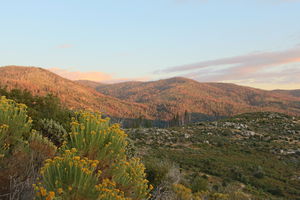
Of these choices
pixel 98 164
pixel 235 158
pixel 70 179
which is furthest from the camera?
pixel 235 158

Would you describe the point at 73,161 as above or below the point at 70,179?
above

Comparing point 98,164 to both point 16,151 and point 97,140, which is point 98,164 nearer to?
point 97,140

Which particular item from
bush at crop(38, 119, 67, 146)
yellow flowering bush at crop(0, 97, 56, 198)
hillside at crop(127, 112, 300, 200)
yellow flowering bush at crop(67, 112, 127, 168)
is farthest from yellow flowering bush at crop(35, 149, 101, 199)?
hillside at crop(127, 112, 300, 200)

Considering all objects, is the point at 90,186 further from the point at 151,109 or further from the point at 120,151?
the point at 151,109

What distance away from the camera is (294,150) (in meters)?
31.6

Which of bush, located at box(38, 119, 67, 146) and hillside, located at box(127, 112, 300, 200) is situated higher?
bush, located at box(38, 119, 67, 146)

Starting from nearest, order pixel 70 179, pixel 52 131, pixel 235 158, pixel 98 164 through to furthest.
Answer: pixel 70 179
pixel 98 164
pixel 52 131
pixel 235 158

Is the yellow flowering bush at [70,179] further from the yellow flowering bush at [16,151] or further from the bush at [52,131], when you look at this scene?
the bush at [52,131]

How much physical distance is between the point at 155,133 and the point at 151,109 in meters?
156

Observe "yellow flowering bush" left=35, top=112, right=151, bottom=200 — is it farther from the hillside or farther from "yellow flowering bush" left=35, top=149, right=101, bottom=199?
the hillside

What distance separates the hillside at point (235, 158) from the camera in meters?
16.8

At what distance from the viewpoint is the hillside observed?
1680 centimetres

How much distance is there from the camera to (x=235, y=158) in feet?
89.0

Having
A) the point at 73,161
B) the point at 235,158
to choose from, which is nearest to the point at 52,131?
the point at 73,161
